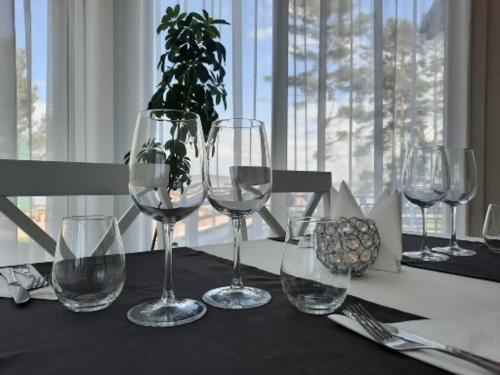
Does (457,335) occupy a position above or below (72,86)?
below

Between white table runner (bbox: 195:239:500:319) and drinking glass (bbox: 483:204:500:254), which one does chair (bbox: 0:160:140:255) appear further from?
drinking glass (bbox: 483:204:500:254)

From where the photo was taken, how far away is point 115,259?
49 centimetres

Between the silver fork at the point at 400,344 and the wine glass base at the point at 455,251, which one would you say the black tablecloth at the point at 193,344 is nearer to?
the silver fork at the point at 400,344

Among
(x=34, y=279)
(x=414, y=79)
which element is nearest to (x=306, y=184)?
(x=34, y=279)

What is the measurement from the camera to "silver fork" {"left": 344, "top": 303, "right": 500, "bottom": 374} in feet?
→ 1.09

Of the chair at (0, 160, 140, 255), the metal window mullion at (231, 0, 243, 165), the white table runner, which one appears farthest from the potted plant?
the white table runner

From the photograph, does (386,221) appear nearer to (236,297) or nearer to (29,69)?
(236,297)

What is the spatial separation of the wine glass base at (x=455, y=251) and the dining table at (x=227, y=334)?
0.77ft

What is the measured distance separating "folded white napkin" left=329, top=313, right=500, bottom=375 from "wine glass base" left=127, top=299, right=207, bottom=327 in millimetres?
151

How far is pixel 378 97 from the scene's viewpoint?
9.76ft

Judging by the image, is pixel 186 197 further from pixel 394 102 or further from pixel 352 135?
pixel 394 102

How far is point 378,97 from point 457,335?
2.77 meters

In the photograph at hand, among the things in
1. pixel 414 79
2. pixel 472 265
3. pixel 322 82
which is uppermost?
pixel 414 79

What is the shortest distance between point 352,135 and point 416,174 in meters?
2.04
